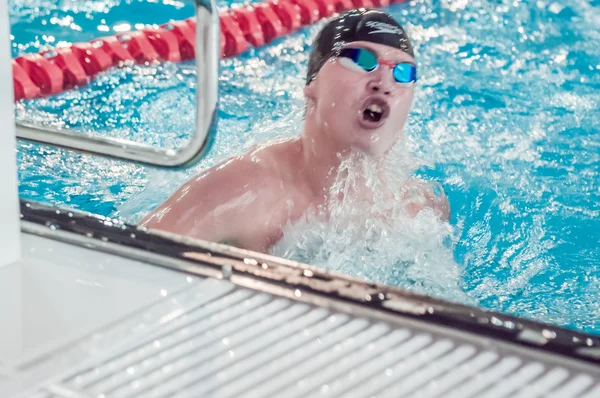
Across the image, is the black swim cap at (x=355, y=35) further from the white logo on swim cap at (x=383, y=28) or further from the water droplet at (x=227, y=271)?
the water droplet at (x=227, y=271)

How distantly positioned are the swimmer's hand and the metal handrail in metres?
1.19

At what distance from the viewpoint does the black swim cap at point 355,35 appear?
84.6 inches

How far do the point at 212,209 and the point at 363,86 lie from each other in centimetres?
53

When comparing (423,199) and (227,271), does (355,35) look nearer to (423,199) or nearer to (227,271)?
(423,199)

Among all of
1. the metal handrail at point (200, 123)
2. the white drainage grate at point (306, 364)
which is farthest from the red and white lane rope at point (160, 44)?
the white drainage grate at point (306, 364)

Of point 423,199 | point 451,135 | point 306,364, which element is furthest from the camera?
point 451,135

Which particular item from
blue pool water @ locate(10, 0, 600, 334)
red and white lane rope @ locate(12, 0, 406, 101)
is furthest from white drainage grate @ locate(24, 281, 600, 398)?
red and white lane rope @ locate(12, 0, 406, 101)

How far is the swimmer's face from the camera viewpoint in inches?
79.7

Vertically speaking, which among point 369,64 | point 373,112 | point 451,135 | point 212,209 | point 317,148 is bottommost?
point 451,135

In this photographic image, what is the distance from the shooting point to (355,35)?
2162mm

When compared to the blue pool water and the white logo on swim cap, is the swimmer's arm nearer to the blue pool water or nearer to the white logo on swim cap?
the blue pool water

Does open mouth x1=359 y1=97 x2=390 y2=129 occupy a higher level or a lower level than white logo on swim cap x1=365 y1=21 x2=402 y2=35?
lower

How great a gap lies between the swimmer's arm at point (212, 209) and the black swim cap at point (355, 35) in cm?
43

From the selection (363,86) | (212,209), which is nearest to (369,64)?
(363,86)
